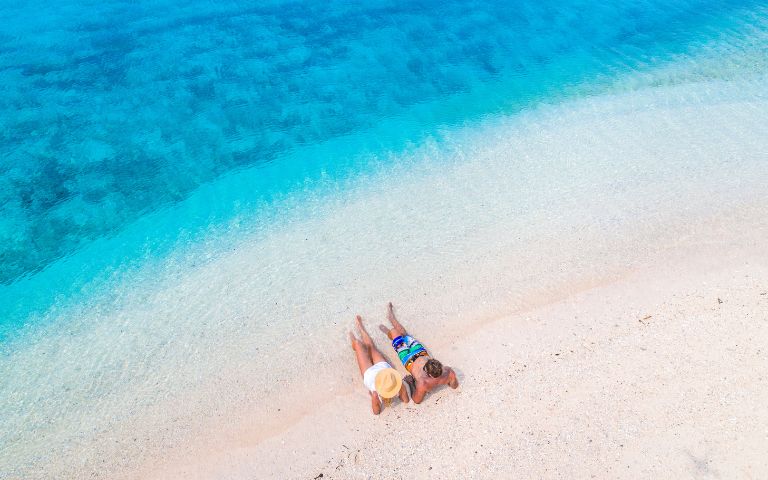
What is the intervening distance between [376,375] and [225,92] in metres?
9.26

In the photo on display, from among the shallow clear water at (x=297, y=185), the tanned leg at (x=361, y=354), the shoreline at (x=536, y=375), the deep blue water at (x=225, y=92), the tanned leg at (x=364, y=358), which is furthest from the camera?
the deep blue water at (x=225, y=92)

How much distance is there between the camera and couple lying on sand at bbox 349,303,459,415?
5.54 metres

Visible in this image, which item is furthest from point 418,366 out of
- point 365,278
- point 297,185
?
point 297,185

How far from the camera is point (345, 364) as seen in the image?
6375mm

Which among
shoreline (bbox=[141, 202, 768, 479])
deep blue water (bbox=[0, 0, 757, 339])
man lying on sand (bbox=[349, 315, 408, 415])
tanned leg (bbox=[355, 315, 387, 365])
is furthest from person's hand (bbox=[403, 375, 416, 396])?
deep blue water (bbox=[0, 0, 757, 339])

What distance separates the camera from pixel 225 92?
39.0ft

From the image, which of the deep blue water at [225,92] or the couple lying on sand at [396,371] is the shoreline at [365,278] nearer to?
the couple lying on sand at [396,371]

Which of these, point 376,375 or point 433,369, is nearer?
point 433,369

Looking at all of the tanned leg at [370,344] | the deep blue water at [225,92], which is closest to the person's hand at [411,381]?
the tanned leg at [370,344]

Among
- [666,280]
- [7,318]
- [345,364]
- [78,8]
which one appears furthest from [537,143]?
[78,8]

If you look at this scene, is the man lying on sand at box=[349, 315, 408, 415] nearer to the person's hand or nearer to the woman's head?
the woman's head

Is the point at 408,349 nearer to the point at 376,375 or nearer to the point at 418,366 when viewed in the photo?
the point at 418,366

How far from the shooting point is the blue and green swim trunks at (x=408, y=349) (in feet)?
19.9

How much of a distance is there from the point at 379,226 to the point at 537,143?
14.3ft
